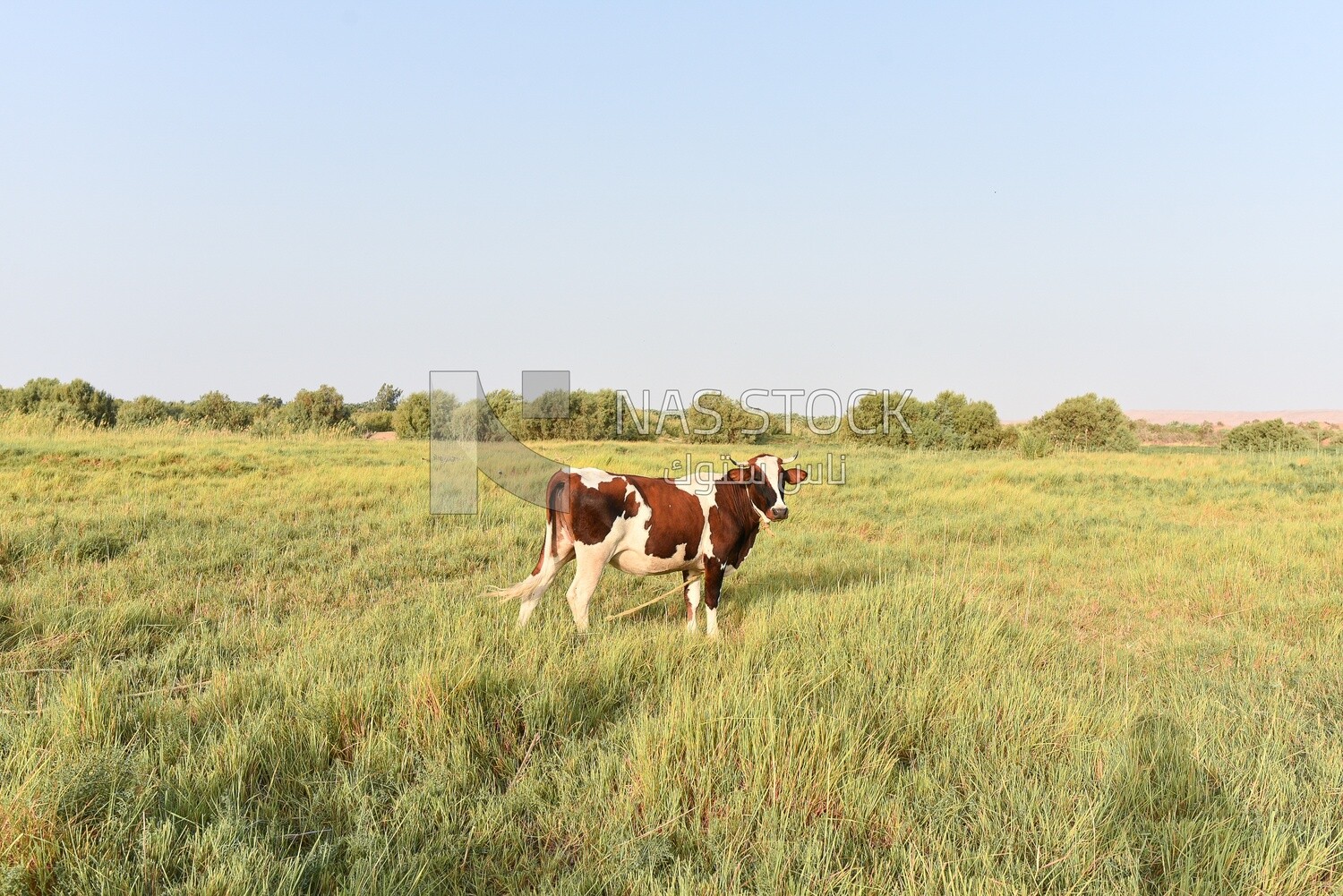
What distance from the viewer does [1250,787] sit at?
9.74 feet

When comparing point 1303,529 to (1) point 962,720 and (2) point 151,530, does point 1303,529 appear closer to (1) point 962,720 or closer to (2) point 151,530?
(1) point 962,720

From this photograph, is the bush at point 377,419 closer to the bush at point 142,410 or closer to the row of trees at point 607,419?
the row of trees at point 607,419

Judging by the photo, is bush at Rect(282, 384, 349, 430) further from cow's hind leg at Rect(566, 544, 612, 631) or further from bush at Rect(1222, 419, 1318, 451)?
bush at Rect(1222, 419, 1318, 451)

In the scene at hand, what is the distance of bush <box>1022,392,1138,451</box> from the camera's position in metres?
44.9

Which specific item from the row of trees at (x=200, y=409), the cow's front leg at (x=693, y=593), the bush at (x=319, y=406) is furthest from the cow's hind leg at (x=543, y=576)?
the bush at (x=319, y=406)

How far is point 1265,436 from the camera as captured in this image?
144ft

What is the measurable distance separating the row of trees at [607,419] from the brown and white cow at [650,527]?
13675 millimetres

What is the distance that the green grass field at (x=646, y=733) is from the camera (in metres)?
2.42

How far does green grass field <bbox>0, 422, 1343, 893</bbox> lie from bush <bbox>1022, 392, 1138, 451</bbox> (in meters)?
42.3

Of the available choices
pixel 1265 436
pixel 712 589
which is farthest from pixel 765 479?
pixel 1265 436

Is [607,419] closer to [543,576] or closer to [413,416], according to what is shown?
[413,416]

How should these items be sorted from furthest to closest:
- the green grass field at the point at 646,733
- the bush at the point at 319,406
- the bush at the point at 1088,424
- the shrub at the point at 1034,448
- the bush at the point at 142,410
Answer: the bush at the point at 1088,424 → the bush at the point at 319,406 → the bush at the point at 142,410 → the shrub at the point at 1034,448 → the green grass field at the point at 646,733

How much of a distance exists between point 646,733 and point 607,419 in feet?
97.3

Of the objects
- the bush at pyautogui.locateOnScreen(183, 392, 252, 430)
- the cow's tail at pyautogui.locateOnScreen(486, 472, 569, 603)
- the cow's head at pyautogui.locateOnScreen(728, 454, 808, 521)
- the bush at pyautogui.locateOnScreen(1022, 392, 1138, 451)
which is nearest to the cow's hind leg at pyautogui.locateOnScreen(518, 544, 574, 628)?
the cow's tail at pyautogui.locateOnScreen(486, 472, 569, 603)
